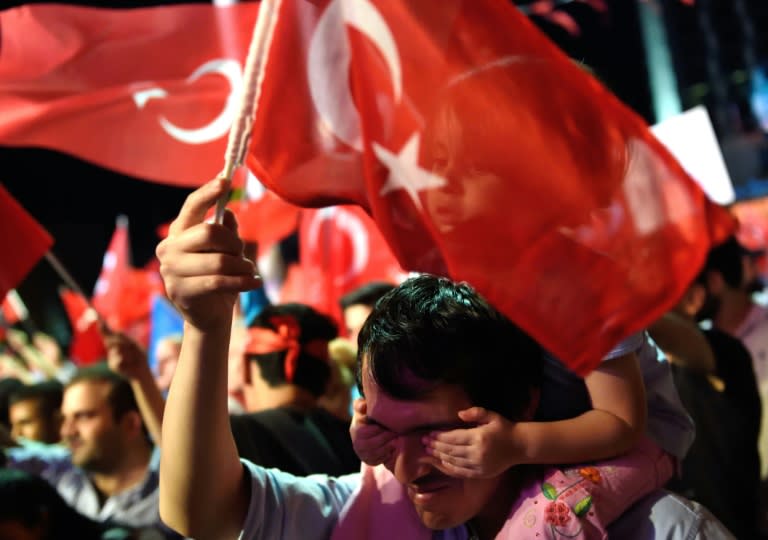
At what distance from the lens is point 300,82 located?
5.27 ft

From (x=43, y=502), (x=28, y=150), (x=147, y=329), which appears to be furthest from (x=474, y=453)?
(x=28, y=150)

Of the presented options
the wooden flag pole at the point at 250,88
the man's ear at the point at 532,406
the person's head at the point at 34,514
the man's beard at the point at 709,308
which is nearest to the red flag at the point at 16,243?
the person's head at the point at 34,514

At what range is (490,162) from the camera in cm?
136

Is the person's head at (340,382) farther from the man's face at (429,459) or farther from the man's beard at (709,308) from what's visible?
the man's face at (429,459)

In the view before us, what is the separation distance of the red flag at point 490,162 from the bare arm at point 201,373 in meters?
0.36

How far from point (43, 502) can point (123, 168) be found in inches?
54.7

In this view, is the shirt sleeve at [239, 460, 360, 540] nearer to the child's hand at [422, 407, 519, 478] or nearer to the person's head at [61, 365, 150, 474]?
the child's hand at [422, 407, 519, 478]

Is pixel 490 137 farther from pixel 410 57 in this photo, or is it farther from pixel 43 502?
pixel 43 502

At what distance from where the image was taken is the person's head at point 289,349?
2.82 meters

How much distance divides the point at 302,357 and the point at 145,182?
14.9 metres

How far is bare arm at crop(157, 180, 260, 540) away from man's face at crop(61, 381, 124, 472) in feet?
7.14

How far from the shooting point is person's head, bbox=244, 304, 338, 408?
282 centimetres

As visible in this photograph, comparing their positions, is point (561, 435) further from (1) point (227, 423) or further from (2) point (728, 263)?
(2) point (728, 263)

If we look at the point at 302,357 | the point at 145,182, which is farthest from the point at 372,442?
the point at 145,182
